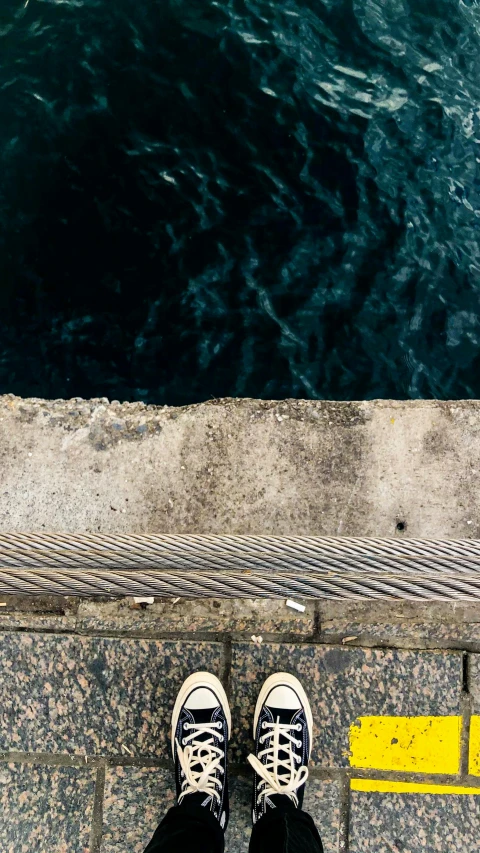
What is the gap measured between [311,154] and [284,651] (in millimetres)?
3742

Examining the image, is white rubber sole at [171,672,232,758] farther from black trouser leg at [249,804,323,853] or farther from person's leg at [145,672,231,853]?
black trouser leg at [249,804,323,853]

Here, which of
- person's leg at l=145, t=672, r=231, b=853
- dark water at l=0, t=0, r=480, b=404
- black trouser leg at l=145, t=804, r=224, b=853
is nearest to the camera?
black trouser leg at l=145, t=804, r=224, b=853

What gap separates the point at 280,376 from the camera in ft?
13.5

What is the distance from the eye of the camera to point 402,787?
2.41 metres

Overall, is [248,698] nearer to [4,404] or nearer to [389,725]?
[389,725]

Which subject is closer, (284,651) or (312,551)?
(312,551)

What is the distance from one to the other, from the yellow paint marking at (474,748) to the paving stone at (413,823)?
109 mm

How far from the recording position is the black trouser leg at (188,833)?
2.08m

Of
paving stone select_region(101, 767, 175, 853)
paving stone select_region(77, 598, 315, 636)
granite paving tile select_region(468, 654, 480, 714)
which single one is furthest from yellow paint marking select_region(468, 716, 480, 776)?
paving stone select_region(101, 767, 175, 853)

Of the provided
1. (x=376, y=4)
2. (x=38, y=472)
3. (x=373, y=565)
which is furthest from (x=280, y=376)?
(x=376, y=4)

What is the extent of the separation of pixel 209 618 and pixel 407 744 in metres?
0.97

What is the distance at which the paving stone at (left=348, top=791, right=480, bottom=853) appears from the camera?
2377 mm

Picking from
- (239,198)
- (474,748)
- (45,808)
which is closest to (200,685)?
Result: (45,808)

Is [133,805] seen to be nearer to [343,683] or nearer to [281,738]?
[281,738]
